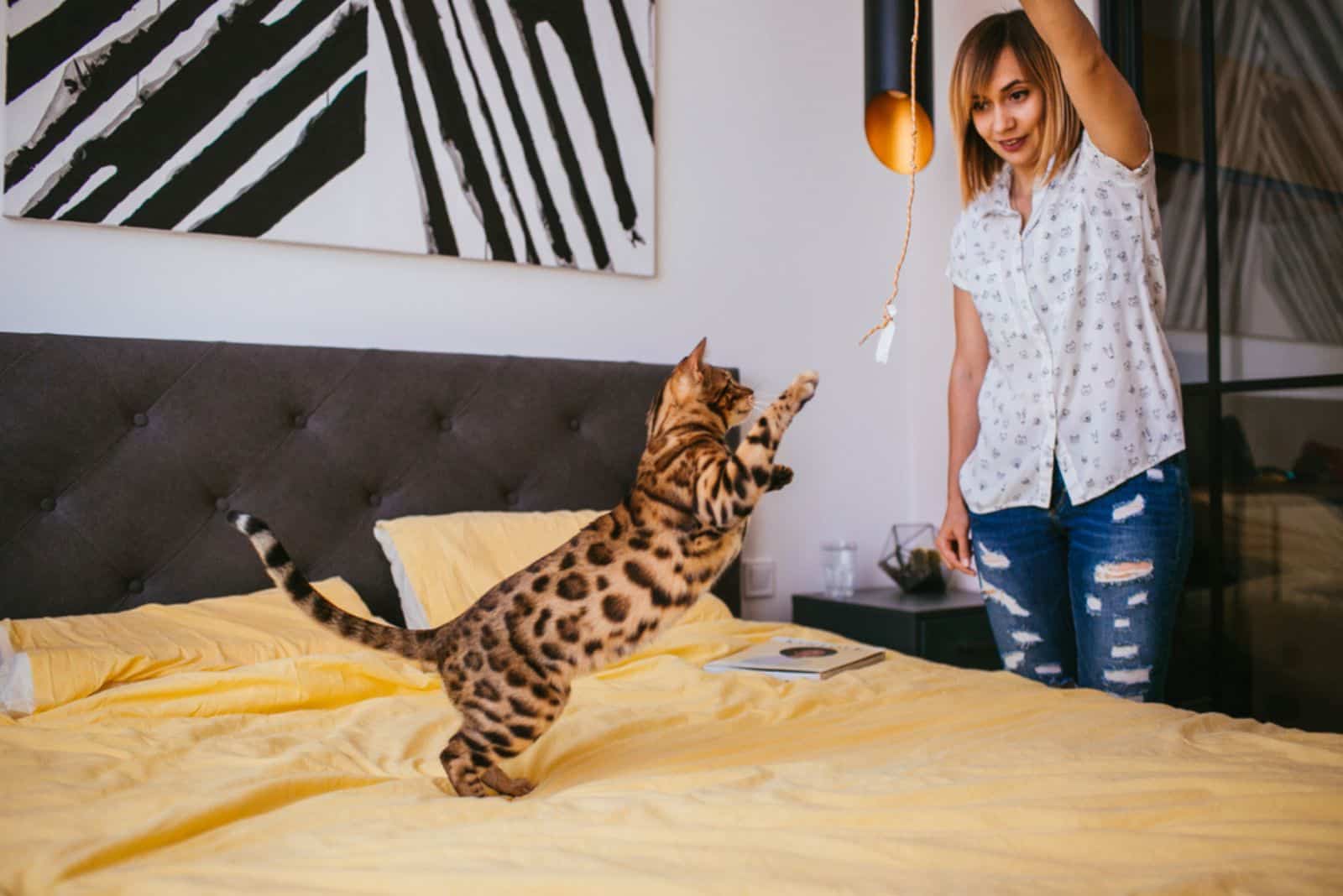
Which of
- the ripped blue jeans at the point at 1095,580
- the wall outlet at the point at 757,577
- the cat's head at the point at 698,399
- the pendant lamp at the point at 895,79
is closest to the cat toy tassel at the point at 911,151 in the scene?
the pendant lamp at the point at 895,79

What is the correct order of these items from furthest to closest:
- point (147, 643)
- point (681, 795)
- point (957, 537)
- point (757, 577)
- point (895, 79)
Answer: point (757, 577)
point (957, 537)
point (147, 643)
point (895, 79)
point (681, 795)

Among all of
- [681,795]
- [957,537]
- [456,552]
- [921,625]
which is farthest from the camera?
[921,625]

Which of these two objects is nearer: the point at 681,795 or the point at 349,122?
the point at 681,795

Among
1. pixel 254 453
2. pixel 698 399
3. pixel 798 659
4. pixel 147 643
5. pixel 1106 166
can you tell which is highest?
pixel 1106 166

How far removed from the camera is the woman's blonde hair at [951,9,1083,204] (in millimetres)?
1670

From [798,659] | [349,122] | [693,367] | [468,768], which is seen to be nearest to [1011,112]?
[693,367]

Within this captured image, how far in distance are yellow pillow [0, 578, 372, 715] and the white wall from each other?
707mm

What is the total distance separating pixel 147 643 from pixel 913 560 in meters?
2.11

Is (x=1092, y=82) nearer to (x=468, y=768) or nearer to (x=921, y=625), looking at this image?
(x=468, y=768)

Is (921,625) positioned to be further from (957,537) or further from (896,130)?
(896,130)

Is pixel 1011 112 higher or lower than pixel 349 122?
lower

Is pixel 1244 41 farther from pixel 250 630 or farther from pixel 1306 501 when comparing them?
pixel 250 630

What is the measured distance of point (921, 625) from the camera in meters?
2.67

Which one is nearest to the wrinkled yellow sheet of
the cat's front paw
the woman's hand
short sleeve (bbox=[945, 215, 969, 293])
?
the woman's hand
